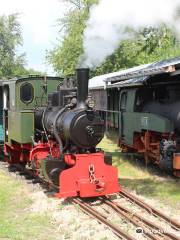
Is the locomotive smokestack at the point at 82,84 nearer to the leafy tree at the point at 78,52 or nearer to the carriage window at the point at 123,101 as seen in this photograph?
the carriage window at the point at 123,101

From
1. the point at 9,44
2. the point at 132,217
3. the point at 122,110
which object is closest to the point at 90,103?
the point at 132,217

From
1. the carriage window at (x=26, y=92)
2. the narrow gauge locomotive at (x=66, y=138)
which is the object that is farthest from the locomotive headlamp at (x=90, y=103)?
the carriage window at (x=26, y=92)

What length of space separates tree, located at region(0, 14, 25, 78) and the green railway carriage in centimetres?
4488

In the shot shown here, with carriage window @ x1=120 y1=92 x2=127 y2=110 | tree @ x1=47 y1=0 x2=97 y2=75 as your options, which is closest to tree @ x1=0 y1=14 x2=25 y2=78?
tree @ x1=47 y1=0 x2=97 y2=75

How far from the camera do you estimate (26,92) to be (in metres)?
10.7

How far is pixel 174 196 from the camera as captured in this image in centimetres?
887

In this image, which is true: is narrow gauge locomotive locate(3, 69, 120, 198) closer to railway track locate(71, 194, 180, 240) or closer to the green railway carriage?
the green railway carriage

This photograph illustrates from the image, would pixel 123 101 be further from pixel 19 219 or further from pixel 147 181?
pixel 19 219

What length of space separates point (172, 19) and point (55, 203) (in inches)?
186

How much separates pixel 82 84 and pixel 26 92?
2.75m

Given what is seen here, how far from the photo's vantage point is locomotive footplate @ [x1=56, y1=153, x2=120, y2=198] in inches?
317

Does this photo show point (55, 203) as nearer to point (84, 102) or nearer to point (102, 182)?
point (102, 182)

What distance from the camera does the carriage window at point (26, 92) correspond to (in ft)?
34.8

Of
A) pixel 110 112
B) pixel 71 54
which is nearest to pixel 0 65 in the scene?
pixel 71 54
